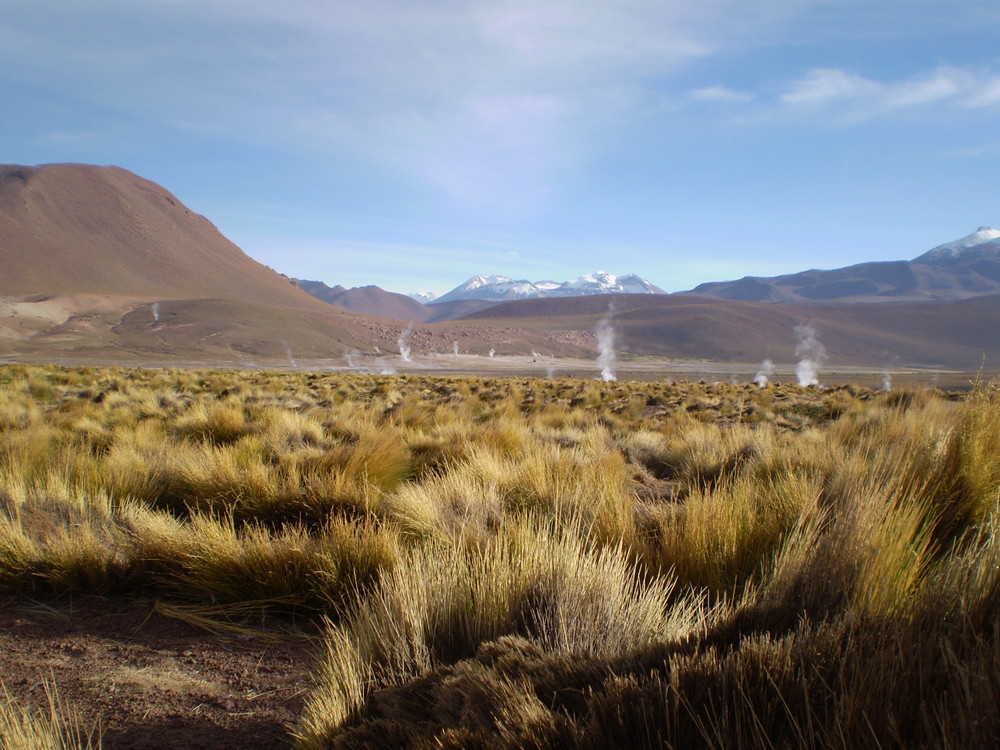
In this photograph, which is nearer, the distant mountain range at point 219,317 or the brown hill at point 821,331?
the distant mountain range at point 219,317

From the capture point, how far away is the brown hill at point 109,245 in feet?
327

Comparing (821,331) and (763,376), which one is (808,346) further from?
(763,376)

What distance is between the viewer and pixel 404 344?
8750 cm

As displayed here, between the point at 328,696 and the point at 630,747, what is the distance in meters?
0.92

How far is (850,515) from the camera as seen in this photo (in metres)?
1.99

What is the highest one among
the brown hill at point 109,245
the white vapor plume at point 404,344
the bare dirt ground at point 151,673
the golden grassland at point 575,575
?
the brown hill at point 109,245

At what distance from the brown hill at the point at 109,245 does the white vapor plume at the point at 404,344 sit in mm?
46416

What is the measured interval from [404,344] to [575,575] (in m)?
86.9

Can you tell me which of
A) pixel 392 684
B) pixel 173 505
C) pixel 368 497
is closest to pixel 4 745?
pixel 392 684

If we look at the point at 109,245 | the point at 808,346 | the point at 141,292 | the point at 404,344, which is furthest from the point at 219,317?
the point at 808,346

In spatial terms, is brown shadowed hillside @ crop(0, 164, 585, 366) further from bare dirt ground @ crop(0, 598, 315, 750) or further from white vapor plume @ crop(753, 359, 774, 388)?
bare dirt ground @ crop(0, 598, 315, 750)

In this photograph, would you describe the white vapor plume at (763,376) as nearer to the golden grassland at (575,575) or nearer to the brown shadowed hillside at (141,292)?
the golden grassland at (575,575)

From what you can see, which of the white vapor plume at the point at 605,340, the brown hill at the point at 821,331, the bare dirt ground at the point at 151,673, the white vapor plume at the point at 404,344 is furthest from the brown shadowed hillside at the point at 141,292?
the bare dirt ground at the point at 151,673

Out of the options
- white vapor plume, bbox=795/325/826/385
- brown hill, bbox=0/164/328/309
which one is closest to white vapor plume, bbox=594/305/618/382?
white vapor plume, bbox=795/325/826/385
